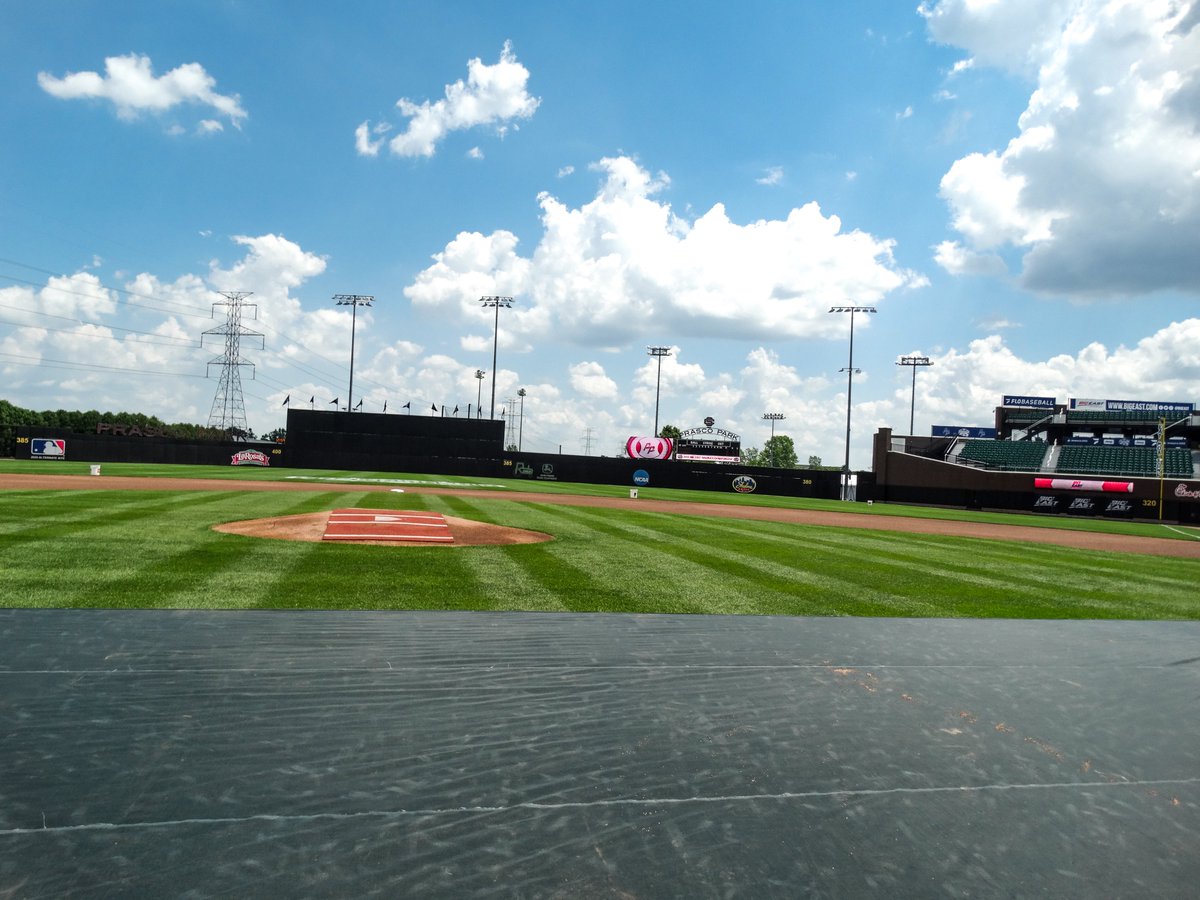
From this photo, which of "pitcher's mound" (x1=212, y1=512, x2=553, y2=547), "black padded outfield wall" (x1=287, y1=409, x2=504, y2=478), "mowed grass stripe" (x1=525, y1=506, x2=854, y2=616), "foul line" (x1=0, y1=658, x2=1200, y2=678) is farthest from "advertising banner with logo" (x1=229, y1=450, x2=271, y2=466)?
"foul line" (x1=0, y1=658, x2=1200, y2=678)

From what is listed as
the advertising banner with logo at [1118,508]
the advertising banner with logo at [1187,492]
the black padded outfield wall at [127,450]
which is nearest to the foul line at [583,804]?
the advertising banner with logo at [1118,508]

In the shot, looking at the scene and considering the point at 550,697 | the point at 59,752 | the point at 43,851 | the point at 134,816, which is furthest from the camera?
the point at 550,697

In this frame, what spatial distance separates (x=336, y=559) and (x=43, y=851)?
742cm

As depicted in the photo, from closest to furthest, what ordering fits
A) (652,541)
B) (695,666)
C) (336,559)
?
(695,666)
(336,559)
(652,541)

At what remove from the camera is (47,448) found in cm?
4812

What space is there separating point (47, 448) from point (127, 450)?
540 centimetres

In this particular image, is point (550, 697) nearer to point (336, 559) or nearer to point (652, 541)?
point (336, 559)

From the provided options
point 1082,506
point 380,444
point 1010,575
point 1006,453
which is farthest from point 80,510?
point 1006,453

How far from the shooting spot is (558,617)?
272 inches

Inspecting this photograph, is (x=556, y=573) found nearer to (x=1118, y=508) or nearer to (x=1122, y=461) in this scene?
(x=1118, y=508)

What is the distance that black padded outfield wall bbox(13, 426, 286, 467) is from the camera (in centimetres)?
4775

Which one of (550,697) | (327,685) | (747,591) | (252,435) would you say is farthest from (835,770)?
(252,435)

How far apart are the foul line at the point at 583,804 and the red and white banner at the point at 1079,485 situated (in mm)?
48524

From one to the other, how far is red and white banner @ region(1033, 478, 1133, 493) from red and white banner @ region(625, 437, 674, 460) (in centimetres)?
2887
